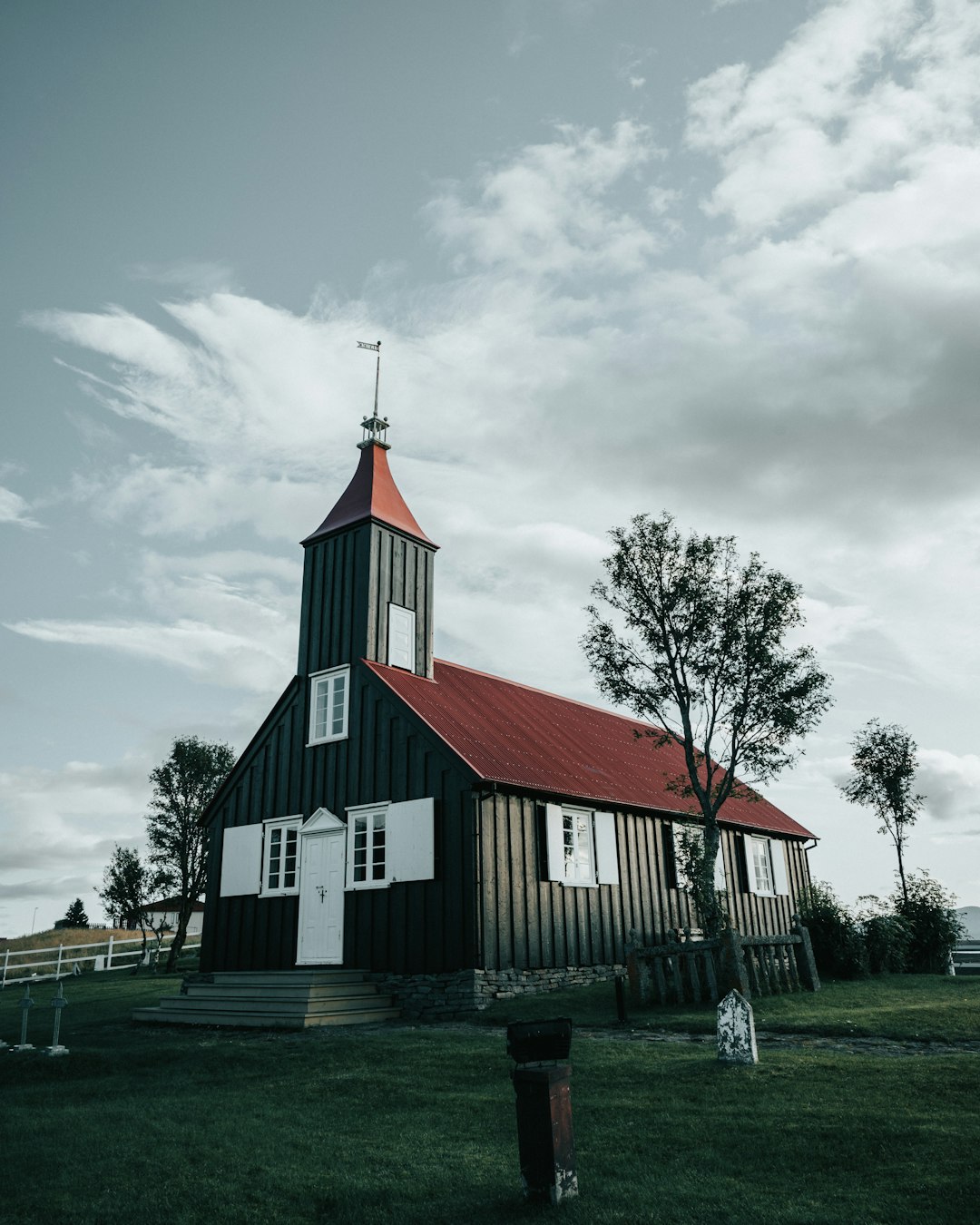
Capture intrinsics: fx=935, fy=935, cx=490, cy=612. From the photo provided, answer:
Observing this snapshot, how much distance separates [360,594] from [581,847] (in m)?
7.02

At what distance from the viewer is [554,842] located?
18078 mm

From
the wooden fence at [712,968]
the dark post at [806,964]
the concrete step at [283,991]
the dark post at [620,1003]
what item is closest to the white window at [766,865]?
the dark post at [806,964]

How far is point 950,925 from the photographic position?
70.6ft

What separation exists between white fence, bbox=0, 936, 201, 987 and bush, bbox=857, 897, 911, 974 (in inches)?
976

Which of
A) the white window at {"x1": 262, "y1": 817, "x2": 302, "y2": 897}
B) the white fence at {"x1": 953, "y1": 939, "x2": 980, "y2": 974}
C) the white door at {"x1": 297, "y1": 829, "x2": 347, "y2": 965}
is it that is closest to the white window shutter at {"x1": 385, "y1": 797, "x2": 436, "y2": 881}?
the white door at {"x1": 297, "y1": 829, "x2": 347, "y2": 965}

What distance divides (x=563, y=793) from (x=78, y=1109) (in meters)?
11.1

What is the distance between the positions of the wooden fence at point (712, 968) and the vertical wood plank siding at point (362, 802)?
3.09 m

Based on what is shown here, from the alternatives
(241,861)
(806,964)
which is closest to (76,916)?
(241,861)

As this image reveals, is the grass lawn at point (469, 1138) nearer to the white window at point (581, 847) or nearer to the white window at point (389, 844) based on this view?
the white window at point (389, 844)

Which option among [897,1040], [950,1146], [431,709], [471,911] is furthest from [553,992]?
[950,1146]

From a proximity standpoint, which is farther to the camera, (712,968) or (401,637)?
(401,637)

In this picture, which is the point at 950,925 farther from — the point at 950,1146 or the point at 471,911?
the point at 950,1146

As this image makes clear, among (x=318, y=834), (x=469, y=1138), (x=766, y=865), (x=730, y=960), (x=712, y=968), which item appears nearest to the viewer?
(x=469, y=1138)

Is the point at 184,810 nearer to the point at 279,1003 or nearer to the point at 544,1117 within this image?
the point at 279,1003
